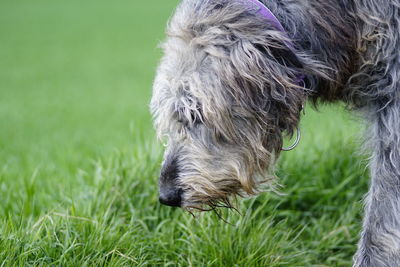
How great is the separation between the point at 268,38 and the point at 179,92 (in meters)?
0.60

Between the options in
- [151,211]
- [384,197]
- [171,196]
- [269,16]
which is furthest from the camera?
[151,211]

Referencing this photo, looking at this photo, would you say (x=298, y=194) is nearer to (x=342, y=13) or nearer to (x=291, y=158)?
(x=291, y=158)

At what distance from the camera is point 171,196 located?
360 cm

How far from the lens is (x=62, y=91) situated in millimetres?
14242

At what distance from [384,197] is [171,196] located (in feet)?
3.99

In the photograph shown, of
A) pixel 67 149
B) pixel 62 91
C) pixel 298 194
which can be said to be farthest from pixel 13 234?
pixel 62 91

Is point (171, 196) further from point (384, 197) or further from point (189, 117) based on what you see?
point (384, 197)

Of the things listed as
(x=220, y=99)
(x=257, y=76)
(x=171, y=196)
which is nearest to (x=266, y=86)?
(x=257, y=76)

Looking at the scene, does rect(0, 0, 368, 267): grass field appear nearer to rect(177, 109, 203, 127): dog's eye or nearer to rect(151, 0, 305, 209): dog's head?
rect(151, 0, 305, 209): dog's head

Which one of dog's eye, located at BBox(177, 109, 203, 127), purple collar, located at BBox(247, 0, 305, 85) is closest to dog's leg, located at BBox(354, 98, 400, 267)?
purple collar, located at BBox(247, 0, 305, 85)

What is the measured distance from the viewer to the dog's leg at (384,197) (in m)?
3.33

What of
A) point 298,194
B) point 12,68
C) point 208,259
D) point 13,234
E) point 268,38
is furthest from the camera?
point 12,68

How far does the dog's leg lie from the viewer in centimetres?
333

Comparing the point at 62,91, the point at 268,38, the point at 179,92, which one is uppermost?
the point at 268,38
